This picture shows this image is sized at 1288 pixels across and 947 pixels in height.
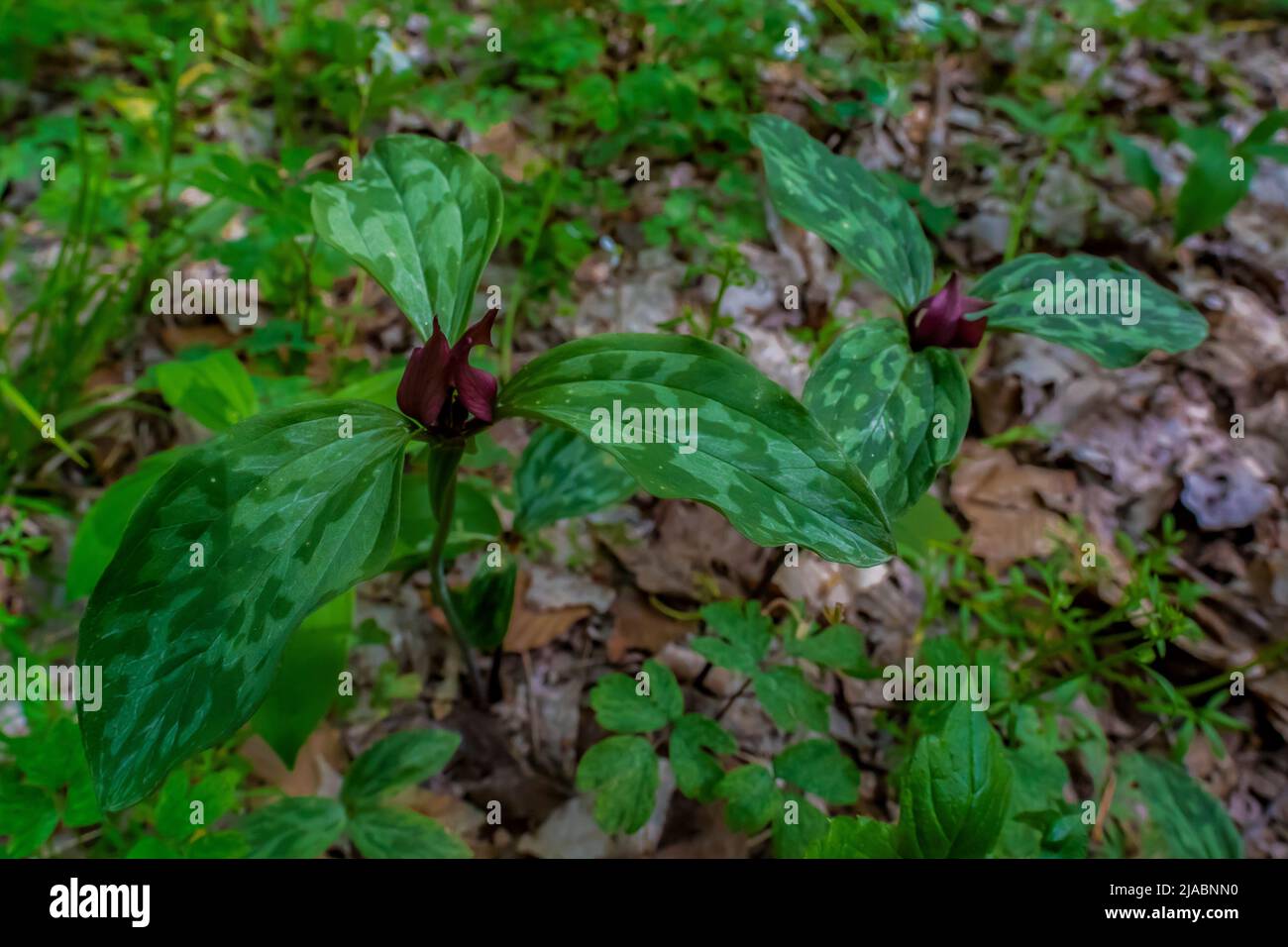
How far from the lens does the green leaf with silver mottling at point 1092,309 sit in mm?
1127

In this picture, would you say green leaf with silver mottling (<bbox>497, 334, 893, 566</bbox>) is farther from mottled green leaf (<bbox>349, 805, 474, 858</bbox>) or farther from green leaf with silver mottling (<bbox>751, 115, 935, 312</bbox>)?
mottled green leaf (<bbox>349, 805, 474, 858</bbox>)

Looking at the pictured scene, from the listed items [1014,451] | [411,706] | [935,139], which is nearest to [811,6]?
[935,139]

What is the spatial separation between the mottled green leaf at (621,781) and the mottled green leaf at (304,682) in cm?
37

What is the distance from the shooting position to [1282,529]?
68.7 inches

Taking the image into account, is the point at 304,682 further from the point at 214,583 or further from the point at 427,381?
the point at 427,381

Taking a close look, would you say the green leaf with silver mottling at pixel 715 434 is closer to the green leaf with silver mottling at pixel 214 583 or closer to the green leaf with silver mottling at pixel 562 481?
the green leaf with silver mottling at pixel 214 583

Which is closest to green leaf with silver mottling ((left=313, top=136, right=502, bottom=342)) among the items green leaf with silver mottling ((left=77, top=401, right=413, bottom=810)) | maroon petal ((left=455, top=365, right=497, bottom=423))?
maroon petal ((left=455, top=365, right=497, bottom=423))

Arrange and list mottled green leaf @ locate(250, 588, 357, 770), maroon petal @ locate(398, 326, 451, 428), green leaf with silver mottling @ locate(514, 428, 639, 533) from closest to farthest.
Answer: maroon petal @ locate(398, 326, 451, 428), mottled green leaf @ locate(250, 588, 357, 770), green leaf with silver mottling @ locate(514, 428, 639, 533)

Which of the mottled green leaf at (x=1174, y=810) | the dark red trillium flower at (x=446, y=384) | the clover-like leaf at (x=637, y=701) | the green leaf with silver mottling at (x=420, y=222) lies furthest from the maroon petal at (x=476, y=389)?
the mottled green leaf at (x=1174, y=810)

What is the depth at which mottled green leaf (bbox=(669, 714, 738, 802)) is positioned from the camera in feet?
3.78

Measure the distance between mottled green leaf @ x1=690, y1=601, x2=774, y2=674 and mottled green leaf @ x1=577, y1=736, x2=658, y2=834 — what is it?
169mm

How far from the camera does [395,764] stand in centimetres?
122
